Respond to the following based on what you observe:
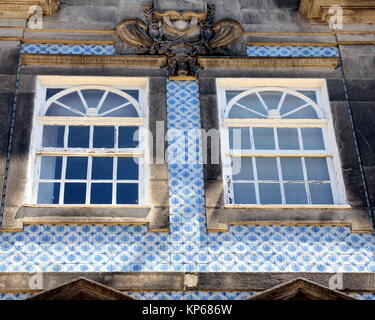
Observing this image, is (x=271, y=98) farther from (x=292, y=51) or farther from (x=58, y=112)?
(x=58, y=112)

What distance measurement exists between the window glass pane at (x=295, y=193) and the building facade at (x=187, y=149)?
0.02m

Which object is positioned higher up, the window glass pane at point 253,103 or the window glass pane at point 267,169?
the window glass pane at point 253,103

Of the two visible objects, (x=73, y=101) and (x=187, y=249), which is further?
(x=73, y=101)

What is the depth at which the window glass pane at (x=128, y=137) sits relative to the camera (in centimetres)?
953

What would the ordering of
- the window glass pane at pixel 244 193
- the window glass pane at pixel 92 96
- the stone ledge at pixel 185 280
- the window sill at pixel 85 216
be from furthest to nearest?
the window glass pane at pixel 92 96, the window glass pane at pixel 244 193, the window sill at pixel 85 216, the stone ledge at pixel 185 280

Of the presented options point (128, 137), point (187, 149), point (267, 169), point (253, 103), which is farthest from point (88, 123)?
point (267, 169)

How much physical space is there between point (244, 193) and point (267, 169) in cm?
45

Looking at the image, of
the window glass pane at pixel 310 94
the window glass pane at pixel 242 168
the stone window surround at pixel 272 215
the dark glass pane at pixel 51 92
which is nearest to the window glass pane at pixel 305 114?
the window glass pane at pixel 310 94

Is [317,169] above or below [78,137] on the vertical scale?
below

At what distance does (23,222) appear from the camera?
865cm

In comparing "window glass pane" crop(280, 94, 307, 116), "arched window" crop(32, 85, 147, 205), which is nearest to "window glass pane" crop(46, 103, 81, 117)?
"arched window" crop(32, 85, 147, 205)

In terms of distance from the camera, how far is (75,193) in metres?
9.08

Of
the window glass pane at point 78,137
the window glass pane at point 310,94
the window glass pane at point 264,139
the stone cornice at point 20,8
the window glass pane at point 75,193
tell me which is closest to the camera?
the window glass pane at point 75,193

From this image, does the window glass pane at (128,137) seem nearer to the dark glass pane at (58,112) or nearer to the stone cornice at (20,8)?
the dark glass pane at (58,112)
